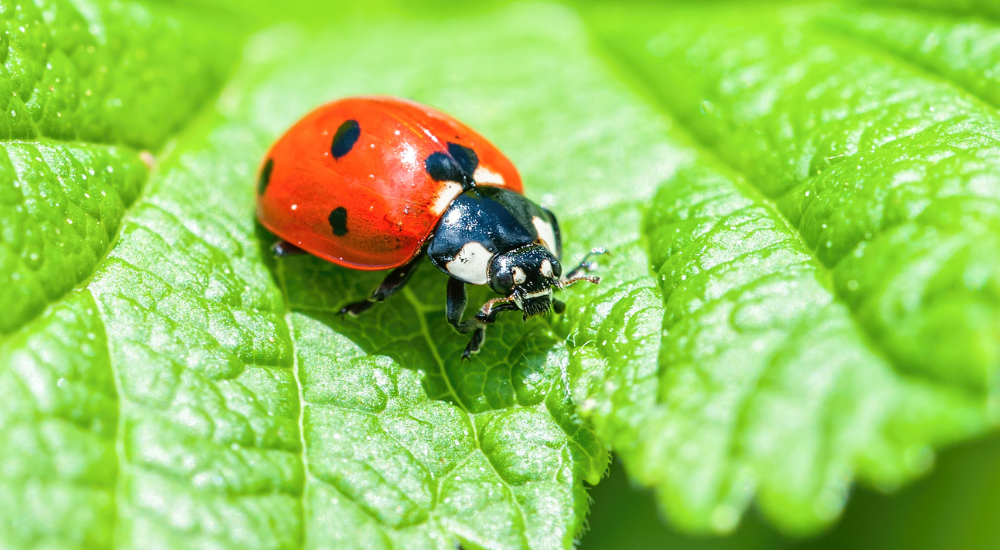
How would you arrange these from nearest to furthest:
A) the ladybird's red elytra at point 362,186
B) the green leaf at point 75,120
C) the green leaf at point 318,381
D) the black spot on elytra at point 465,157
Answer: the green leaf at point 318,381 < the green leaf at point 75,120 < the ladybird's red elytra at point 362,186 < the black spot on elytra at point 465,157

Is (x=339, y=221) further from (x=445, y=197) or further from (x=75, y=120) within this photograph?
(x=75, y=120)

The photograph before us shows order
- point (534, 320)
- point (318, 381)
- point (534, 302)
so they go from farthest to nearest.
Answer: point (534, 320), point (534, 302), point (318, 381)

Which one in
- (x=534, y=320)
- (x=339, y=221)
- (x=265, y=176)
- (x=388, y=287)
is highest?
(x=265, y=176)

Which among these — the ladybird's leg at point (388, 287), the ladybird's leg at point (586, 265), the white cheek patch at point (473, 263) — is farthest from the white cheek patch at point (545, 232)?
the ladybird's leg at point (388, 287)

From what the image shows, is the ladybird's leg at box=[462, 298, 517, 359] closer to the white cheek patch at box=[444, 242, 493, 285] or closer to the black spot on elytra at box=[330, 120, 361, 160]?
the white cheek patch at box=[444, 242, 493, 285]

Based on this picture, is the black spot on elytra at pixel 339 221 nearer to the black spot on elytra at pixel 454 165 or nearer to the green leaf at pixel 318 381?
the green leaf at pixel 318 381

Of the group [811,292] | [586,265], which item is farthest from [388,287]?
[811,292]

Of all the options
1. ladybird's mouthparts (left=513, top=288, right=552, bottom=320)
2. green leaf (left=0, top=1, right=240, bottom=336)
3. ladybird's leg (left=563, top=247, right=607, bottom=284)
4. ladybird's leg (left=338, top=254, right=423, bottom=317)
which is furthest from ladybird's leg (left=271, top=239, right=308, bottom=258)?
ladybird's leg (left=563, top=247, right=607, bottom=284)
